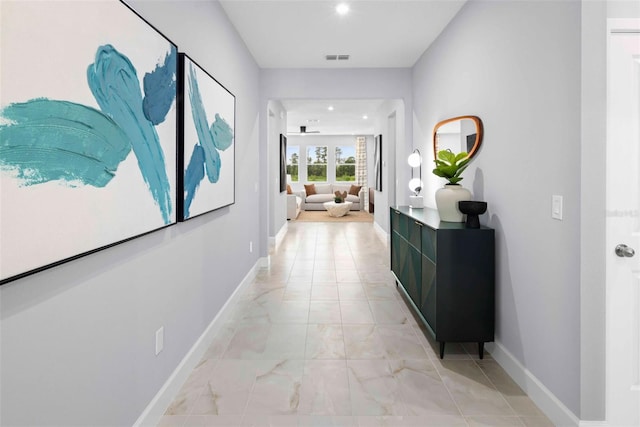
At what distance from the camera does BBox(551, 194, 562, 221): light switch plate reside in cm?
182

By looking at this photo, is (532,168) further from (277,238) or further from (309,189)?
(309,189)

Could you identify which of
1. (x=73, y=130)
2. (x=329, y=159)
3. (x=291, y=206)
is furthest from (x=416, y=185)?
(x=329, y=159)

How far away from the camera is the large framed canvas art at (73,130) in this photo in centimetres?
99

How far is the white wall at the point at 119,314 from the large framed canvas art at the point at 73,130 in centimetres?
11

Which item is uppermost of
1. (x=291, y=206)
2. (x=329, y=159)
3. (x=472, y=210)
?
(x=329, y=159)

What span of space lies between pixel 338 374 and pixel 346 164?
37.1ft

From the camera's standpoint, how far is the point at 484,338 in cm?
247

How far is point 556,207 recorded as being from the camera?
6.06 feet

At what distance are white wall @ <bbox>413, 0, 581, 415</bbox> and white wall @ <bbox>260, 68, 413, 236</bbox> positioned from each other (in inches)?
74.1

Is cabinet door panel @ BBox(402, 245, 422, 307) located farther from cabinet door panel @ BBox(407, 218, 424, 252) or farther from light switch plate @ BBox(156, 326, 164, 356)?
light switch plate @ BBox(156, 326, 164, 356)

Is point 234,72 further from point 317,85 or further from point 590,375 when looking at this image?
point 590,375

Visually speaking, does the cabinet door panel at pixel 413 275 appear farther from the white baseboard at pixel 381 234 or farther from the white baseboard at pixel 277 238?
the white baseboard at pixel 277 238

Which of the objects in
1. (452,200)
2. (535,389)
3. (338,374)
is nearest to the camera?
(535,389)

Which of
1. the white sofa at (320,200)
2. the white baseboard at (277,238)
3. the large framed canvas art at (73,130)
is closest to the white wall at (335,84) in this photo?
the white baseboard at (277,238)
